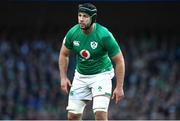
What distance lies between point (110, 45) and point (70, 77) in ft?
32.3

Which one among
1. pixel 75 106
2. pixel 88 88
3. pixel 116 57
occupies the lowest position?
pixel 75 106

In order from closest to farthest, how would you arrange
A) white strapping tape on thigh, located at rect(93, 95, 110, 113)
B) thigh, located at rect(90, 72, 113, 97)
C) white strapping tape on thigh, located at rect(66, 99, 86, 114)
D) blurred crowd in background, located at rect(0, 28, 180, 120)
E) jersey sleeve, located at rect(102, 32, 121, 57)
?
jersey sleeve, located at rect(102, 32, 121, 57), white strapping tape on thigh, located at rect(93, 95, 110, 113), thigh, located at rect(90, 72, 113, 97), white strapping tape on thigh, located at rect(66, 99, 86, 114), blurred crowd in background, located at rect(0, 28, 180, 120)

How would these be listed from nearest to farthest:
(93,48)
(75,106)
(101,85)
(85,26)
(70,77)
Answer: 1. (85,26)
2. (93,48)
3. (101,85)
4. (75,106)
5. (70,77)

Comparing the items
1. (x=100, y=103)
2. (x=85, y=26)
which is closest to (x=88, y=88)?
(x=100, y=103)

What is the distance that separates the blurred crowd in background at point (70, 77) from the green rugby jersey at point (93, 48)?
8380 millimetres

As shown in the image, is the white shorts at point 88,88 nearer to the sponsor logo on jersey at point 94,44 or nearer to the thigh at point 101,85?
the thigh at point 101,85

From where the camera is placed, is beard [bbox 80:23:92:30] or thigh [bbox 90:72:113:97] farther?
thigh [bbox 90:72:113:97]

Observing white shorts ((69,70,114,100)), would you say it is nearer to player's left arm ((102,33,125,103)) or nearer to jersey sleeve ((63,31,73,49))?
player's left arm ((102,33,125,103))

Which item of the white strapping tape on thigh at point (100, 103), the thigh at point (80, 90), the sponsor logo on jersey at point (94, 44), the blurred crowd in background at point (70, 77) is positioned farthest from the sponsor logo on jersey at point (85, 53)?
the blurred crowd in background at point (70, 77)

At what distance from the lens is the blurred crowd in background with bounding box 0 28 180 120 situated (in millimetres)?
19219

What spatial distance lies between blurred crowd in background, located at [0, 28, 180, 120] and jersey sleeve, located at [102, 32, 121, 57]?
28.5ft

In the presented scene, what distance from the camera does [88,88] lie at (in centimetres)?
1027

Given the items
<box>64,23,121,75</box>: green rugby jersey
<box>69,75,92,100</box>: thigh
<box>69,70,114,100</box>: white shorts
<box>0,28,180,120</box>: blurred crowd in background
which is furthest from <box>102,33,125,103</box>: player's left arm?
<box>0,28,180,120</box>: blurred crowd in background

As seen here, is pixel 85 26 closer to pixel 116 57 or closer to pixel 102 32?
pixel 102 32
